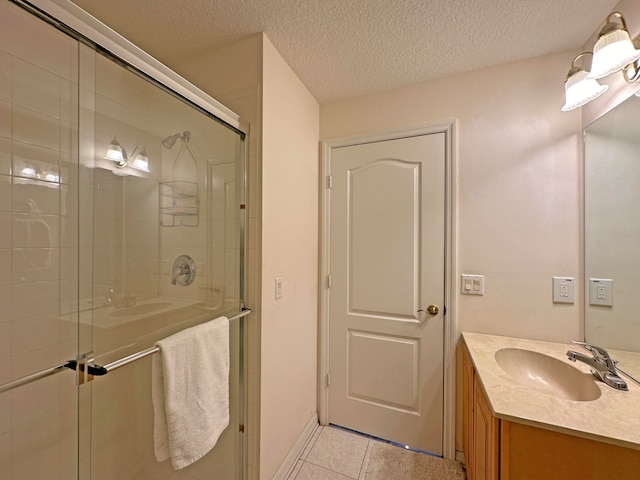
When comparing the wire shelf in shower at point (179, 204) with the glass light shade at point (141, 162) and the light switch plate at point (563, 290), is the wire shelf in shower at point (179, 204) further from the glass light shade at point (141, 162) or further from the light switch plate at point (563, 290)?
the light switch plate at point (563, 290)

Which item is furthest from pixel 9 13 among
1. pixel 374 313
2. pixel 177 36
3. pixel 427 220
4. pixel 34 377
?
pixel 374 313

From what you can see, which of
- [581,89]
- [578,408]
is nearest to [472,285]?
[578,408]

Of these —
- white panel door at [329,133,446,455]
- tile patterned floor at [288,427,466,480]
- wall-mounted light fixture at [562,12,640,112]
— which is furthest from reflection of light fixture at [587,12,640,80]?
tile patterned floor at [288,427,466,480]

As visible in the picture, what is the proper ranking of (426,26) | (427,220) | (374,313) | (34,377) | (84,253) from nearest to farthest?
(34,377), (84,253), (426,26), (427,220), (374,313)

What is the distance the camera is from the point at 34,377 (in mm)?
743

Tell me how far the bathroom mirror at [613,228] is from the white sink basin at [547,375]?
230 millimetres

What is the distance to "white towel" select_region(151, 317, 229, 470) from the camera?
97cm

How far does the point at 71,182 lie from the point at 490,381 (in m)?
1.89

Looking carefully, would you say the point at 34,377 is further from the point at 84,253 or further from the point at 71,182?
the point at 71,182

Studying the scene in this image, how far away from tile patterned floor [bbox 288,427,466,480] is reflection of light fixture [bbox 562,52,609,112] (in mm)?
2088

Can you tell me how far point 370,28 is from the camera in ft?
4.26

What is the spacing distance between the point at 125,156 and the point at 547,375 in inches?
87.8

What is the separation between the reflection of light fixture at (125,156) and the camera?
3.37 ft

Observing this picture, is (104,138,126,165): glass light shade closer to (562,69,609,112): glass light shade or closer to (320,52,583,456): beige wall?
(320,52,583,456): beige wall
